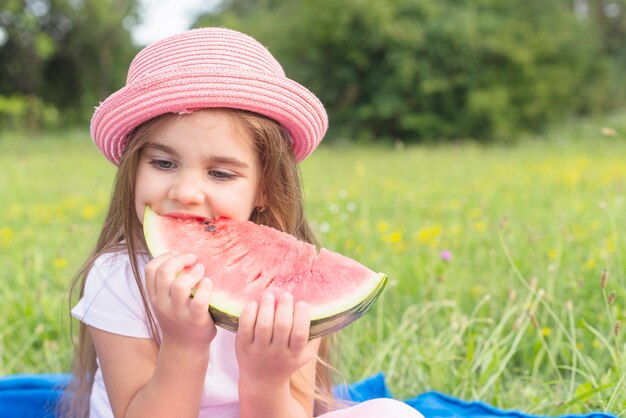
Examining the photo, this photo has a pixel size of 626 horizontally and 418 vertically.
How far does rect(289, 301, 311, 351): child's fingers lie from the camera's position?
1.47 meters

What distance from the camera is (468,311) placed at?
3133 millimetres

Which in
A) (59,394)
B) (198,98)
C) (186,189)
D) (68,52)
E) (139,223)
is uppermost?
(68,52)

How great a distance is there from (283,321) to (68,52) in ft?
75.4

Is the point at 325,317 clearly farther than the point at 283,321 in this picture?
Yes

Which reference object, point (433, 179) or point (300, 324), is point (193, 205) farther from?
point (433, 179)

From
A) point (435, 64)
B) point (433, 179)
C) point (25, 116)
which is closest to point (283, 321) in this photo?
point (433, 179)

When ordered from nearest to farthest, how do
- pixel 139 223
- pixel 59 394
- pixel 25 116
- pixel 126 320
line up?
pixel 126 320, pixel 139 223, pixel 59 394, pixel 25 116

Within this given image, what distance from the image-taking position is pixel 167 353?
1.58 meters

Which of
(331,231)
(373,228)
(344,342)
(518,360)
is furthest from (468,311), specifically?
(373,228)

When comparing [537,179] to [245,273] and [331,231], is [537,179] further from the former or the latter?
[245,273]

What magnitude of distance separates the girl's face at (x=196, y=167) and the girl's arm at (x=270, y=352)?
0.34m

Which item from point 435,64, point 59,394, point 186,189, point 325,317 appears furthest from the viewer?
point 435,64

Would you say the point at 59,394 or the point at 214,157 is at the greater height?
the point at 214,157

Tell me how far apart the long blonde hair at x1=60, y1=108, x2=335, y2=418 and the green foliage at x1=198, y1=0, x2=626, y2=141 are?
12481mm
